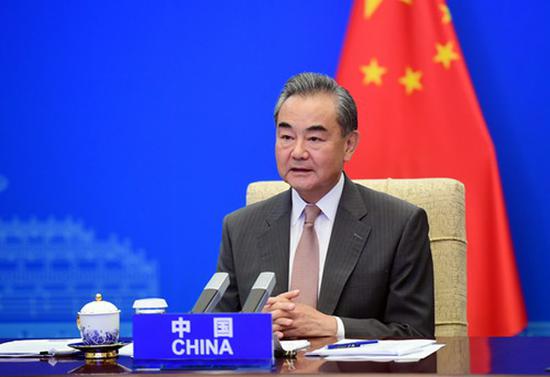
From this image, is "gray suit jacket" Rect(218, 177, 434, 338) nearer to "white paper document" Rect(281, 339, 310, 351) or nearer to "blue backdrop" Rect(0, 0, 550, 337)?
"white paper document" Rect(281, 339, 310, 351)

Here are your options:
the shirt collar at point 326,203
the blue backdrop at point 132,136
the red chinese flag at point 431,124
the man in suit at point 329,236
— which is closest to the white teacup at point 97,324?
the man in suit at point 329,236

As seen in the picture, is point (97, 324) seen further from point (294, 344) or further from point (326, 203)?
point (326, 203)

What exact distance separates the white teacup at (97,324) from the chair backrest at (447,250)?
127 cm

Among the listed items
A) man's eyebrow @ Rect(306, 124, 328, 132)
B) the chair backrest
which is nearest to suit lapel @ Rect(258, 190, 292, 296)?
man's eyebrow @ Rect(306, 124, 328, 132)

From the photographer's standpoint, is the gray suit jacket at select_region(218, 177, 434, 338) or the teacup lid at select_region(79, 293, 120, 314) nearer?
the teacup lid at select_region(79, 293, 120, 314)

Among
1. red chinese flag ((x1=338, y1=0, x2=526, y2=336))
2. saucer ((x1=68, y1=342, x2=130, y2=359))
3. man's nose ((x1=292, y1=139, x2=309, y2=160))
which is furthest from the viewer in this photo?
red chinese flag ((x1=338, y1=0, x2=526, y2=336))

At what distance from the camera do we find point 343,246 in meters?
2.91

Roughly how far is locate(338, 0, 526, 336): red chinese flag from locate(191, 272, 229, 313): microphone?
67.2 inches

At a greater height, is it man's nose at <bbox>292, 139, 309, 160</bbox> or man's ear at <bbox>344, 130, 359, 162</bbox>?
man's ear at <bbox>344, 130, 359, 162</bbox>

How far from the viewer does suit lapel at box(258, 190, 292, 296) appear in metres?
2.93

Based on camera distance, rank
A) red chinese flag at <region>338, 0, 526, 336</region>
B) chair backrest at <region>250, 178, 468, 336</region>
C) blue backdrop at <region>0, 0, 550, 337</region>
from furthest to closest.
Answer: blue backdrop at <region>0, 0, 550, 337</region> < red chinese flag at <region>338, 0, 526, 336</region> < chair backrest at <region>250, 178, 468, 336</region>

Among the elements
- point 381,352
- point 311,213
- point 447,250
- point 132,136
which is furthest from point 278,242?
point 132,136

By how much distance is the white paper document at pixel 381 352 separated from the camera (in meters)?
1.97

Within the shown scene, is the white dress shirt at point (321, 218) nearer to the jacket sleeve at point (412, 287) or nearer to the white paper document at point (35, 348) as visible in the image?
the jacket sleeve at point (412, 287)
